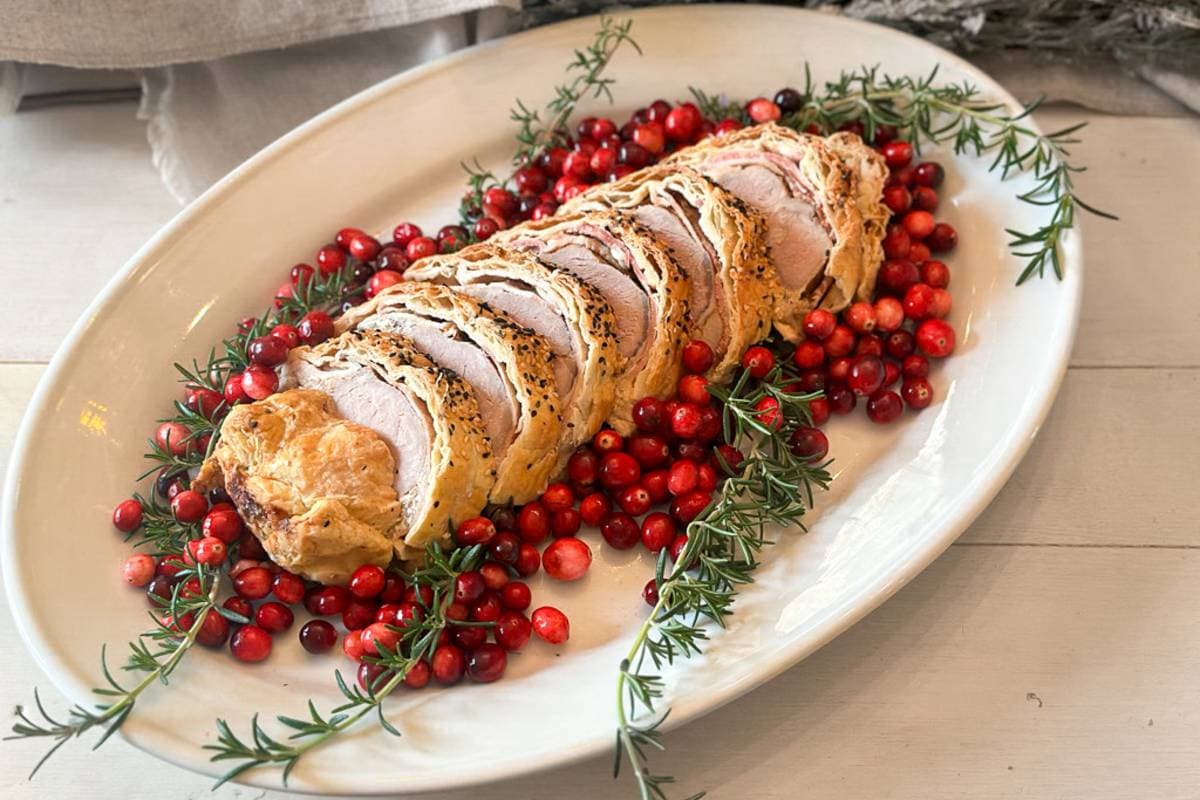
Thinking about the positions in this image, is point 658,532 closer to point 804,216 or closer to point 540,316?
point 540,316

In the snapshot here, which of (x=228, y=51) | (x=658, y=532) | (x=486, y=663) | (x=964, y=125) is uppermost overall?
(x=228, y=51)

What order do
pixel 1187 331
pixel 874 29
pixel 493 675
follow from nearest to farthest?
pixel 493 675, pixel 1187 331, pixel 874 29

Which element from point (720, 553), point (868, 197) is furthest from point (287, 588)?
point (868, 197)

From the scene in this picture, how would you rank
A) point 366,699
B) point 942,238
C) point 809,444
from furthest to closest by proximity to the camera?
point 942,238 < point 809,444 < point 366,699

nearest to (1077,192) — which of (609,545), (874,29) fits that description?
(874,29)

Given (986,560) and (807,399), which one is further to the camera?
(986,560)

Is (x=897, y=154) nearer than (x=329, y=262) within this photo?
No

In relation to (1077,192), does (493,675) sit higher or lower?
lower

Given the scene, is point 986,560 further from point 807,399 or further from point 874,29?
point 874,29
